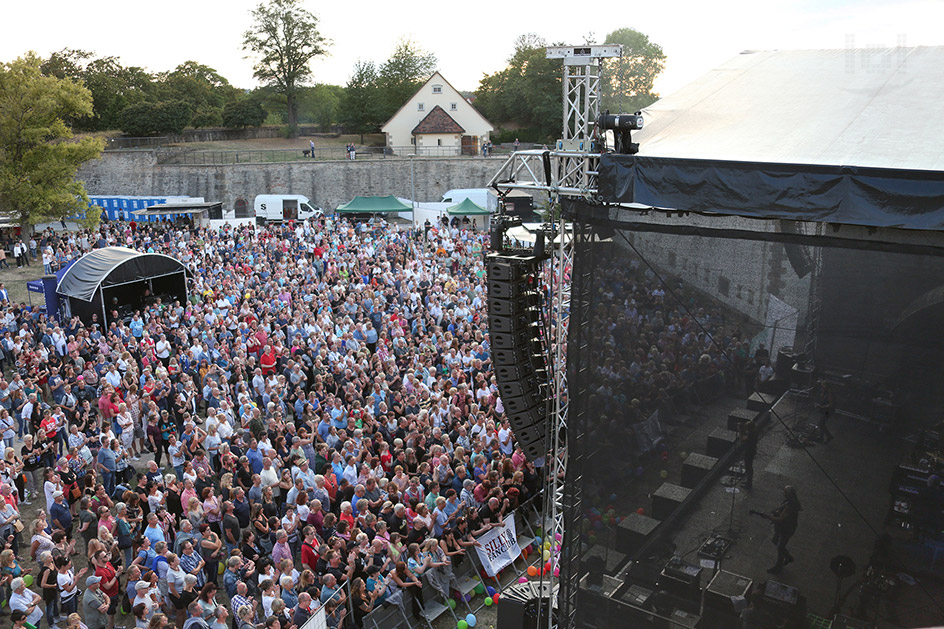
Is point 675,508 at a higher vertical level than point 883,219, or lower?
lower

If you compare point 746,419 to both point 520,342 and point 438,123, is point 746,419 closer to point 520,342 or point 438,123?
point 520,342

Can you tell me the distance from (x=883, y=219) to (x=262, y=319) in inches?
493

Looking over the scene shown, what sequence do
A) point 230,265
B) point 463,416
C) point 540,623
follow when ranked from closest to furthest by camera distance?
1. point 540,623
2. point 463,416
3. point 230,265

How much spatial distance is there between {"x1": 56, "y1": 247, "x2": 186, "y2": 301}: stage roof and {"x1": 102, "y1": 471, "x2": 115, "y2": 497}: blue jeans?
7.02 metres

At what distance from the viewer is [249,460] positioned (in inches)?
348

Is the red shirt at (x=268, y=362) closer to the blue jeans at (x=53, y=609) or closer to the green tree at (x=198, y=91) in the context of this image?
the blue jeans at (x=53, y=609)

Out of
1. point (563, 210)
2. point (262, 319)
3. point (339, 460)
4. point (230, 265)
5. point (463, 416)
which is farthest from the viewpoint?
point (230, 265)

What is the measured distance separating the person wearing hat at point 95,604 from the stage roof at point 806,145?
5.75 metres

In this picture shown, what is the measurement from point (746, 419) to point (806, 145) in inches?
77.3

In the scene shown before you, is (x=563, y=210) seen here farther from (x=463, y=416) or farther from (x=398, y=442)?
(x=463, y=416)

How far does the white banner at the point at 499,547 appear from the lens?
27.2 feet

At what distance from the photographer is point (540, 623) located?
273 inches

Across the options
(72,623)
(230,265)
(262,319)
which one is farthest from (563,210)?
(230,265)

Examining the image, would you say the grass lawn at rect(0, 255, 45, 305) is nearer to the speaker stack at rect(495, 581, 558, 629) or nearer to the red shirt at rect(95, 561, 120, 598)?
the red shirt at rect(95, 561, 120, 598)
